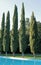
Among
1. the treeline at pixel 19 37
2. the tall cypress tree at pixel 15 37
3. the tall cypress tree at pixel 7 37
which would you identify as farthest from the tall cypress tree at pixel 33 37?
the tall cypress tree at pixel 7 37

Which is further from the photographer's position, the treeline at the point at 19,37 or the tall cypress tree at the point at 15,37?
the tall cypress tree at the point at 15,37

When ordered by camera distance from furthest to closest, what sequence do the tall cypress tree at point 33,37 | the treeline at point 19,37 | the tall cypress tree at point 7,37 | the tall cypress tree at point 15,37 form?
the tall cypress tree at point 7,37, the tall cypress tree at point 15,37, the treeline at point 19,37, the tall cypress tree at point 33,37


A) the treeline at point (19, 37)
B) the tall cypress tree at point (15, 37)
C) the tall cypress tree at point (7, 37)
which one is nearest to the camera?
the treeline at point (19, 37)

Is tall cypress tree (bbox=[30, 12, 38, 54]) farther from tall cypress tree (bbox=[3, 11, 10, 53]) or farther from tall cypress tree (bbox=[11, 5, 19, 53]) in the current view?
tall cypress tree (bbox=[3, 11, 10, 53])

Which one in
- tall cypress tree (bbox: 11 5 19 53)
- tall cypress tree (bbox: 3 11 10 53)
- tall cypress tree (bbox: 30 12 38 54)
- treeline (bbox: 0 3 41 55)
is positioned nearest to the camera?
tall cypress tree (bbox: 30 12 38 54)

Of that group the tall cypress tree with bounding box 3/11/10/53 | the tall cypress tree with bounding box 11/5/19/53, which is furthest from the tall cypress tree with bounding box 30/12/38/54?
the tall cypress tree with bounding box 3/11/10/53

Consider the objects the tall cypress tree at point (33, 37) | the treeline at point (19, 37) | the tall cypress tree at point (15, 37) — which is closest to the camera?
the tall cypress tree at point (33, 37)

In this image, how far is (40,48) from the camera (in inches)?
1262

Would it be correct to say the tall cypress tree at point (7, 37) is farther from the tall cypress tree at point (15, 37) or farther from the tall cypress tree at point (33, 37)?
the tall cypress tree at point (33, 37)

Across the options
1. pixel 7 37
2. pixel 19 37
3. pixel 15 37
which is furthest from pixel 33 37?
pixel 7 37

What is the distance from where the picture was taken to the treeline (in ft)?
91.7

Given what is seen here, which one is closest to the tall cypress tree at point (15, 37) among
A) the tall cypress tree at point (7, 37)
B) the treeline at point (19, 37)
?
the treeline at point (19, 37)

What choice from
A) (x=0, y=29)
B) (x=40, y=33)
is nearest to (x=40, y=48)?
(x=40, y=33)

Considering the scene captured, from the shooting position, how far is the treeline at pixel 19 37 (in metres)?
27.9
